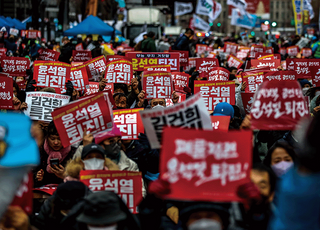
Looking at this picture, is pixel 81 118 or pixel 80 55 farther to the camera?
Answer: pixel 80 55

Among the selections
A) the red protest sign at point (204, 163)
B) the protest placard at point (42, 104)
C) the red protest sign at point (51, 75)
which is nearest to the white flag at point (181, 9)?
the red protest sign at point (51, 75)

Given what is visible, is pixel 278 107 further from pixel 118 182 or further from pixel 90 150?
pixel 90 150

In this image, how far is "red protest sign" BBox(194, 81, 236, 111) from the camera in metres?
7.72

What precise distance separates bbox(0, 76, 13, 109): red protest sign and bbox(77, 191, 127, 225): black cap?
12.6 ft

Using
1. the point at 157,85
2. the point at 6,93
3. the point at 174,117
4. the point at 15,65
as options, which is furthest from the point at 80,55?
the point at 174,117

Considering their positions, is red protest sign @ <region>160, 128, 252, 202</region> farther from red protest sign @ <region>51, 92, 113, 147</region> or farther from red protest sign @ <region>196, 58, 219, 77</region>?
red protest sign @ <region>196, 58, 219, 77</region>

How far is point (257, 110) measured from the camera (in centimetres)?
438

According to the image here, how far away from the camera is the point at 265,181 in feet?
11.2

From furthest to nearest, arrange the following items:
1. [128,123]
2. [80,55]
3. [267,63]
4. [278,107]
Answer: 1. [80,55]
2. [267,63]
3. [128,123]
4. [278,107]

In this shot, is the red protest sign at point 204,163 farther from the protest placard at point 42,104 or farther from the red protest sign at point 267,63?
the red protest sign at point 267,63

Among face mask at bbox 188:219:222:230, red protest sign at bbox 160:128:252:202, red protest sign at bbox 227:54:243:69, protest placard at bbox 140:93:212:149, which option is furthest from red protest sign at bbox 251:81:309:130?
red protest sign at bbox 227:54:243:69

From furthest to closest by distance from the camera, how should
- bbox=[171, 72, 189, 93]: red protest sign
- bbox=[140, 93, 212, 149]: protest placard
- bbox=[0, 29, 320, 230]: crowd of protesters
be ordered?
1. bbox=[171, 72, 189, 93]: red protest sign
2. bbox=[140, 93, 212, 149]: protest placard
3. bbox=[0, 29, 320, 230]: crowd of protesters

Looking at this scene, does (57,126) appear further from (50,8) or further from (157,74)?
(50,8)

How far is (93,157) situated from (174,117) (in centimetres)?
91
